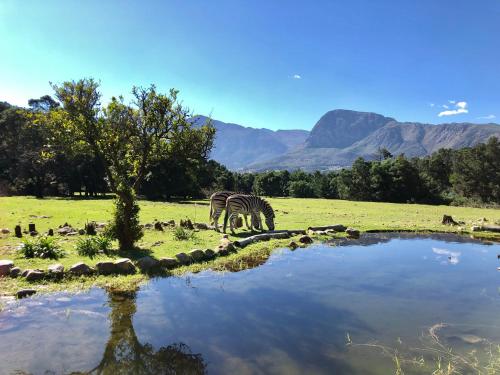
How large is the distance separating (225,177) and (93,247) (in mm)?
70892

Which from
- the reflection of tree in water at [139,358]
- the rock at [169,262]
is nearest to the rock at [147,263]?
the rock at [169,262]

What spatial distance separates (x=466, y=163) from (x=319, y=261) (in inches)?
2943

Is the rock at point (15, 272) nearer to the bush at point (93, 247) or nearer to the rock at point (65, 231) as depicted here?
the bush at point (93, 247)

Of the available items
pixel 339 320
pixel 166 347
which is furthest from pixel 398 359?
pixel 166 347

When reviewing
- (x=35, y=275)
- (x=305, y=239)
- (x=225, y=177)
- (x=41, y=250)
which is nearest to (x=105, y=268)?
(x=35, y=275)

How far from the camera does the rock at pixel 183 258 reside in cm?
1702

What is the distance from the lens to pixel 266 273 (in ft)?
54.8

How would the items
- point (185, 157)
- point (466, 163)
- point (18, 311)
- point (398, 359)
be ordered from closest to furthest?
point (398, 359), point (18, 311), point (185, 157), point (466, 163)

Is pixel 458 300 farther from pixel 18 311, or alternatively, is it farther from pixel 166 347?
pixel 18 311

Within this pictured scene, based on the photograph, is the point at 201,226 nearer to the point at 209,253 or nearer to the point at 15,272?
the point at 209,253

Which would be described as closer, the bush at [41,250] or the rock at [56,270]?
the rock at [56,270]

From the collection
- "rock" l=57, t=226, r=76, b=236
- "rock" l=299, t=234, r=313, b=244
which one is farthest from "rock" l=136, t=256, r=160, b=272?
"rock" l=299, t=234, r=313, b=244

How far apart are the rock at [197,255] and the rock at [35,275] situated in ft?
19.3

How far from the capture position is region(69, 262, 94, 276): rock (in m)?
14.4
